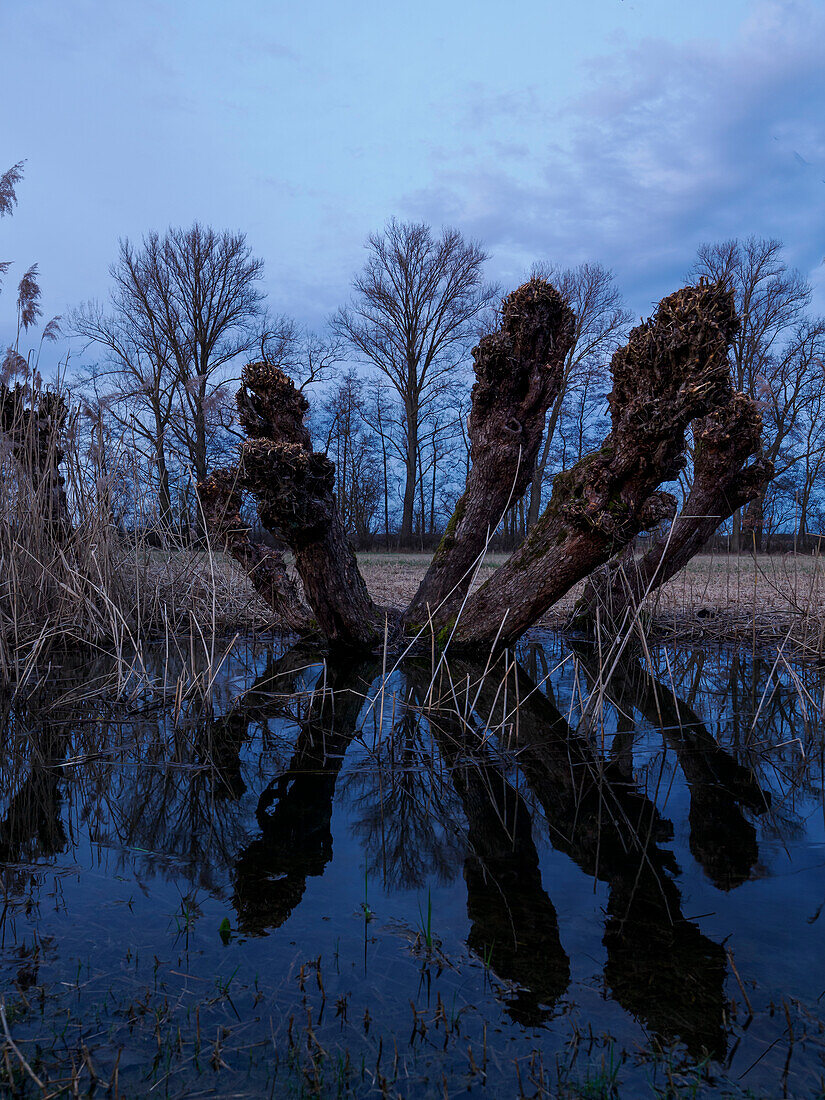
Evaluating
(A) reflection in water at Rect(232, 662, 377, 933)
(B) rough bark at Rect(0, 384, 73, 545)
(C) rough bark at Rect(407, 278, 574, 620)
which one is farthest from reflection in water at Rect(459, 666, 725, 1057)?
(B) rough bark at Rect(0, 384, 73, 545)

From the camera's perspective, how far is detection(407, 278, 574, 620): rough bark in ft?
16.0

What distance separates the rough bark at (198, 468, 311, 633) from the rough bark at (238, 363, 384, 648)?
0.43 metres

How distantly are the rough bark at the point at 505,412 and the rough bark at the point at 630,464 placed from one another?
382 millimetres

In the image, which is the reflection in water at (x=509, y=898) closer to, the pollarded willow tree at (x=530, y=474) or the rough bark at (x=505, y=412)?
the pollarded willow tree at (x=530, y=474)

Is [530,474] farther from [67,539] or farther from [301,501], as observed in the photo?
[67,539]

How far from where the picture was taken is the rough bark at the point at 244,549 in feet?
17.3

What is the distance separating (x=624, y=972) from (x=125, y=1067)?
3.16 ft

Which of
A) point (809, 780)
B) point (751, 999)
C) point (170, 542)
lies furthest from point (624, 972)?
point (170, 542)

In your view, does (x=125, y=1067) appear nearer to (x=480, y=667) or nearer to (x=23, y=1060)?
(x=23, y=1060)

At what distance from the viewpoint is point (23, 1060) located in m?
1.10

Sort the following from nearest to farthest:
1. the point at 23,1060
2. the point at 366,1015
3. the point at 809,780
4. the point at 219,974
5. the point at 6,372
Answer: the point at 23,1060, the point at 366,1015, the point at 219,974, the point at 809,780, the point at 6,372

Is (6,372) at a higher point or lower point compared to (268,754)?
higher

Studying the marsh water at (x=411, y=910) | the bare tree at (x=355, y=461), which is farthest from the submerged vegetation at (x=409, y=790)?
the bare tree at (x=355, y=461)

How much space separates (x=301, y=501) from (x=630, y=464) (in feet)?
6.87
